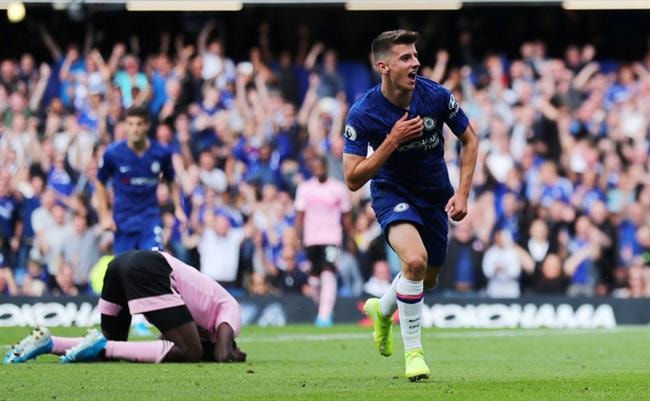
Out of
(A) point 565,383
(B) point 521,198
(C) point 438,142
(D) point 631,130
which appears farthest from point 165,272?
(D) point 631,130

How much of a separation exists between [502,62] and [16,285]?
9188mm

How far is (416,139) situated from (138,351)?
2.85 m

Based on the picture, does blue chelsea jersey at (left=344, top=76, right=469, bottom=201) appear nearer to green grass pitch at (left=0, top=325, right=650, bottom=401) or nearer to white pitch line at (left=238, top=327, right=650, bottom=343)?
green grass pitch at (left=0, top=325, right=650, bottom=401)

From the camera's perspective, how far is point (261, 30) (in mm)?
25297

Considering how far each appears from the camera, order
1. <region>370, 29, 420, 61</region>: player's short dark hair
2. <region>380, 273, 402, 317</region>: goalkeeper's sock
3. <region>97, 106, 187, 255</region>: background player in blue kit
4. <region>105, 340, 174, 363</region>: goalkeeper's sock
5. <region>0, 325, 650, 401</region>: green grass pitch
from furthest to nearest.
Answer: <region>97, 106, 187, 255</region>: background player in blue kit → <region>105, 340, 174, 363</region>: goalkeeper's sock → <region>380, 273, 402, 317</region>: goalkeeper's sock → <region>370, 29, 420, 61</region>: player's short dark hair → <region>0, 325, 650, 401</region>: green grass pitch

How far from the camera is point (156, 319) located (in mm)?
10695

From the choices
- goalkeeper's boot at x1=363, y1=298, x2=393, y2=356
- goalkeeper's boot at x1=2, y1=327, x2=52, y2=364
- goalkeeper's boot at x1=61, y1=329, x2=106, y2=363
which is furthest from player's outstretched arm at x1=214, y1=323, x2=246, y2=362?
goalkeeper's boot at x1=2, y1=327, x2=52, y2=364

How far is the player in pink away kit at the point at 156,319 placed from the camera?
1071 cm

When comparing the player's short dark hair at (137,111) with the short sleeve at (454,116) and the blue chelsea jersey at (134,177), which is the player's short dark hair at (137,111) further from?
the short sleeve at (454,116)

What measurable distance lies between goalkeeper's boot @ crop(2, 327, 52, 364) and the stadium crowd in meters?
9.17

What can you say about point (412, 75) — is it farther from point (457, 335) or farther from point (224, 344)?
point (457, 335)

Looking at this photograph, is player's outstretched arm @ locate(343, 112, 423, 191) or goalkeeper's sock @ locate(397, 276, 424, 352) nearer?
player's outstretched arm @ locate(343, 112, 423, 191)

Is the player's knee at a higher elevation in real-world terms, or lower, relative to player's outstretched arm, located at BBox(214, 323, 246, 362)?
higher

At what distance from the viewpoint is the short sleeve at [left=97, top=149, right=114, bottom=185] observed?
15.2m
